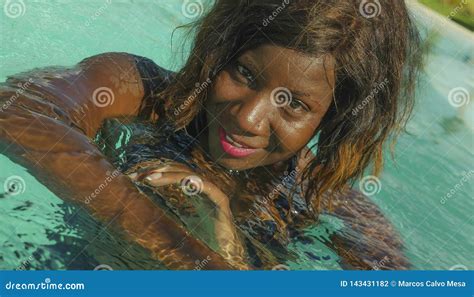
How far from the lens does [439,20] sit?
38.9 ft

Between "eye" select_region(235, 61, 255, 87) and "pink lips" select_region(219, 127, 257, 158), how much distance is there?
268mm

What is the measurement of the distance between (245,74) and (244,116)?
214mm

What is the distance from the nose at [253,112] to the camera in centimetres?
305

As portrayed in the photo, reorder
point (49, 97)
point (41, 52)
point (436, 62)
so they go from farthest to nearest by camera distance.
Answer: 1. point (436, 62)
2. point (41, 52)
3. point (49, 97)

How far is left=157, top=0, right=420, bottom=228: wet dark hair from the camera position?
10.1 feet

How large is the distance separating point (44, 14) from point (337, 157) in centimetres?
369

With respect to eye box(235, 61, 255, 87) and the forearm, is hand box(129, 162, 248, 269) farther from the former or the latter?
eye box(235, 61, 255, 87)

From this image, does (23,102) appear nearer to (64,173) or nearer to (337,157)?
(64,173)

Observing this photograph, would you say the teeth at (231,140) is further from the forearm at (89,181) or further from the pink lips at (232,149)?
the forearm at (89,181)

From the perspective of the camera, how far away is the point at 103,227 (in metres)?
2.63

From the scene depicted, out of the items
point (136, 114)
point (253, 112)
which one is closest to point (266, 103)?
point (253, 112)

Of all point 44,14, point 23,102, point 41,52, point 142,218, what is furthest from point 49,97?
point 44,14

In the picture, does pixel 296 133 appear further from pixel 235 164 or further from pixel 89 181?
pixel 89 181

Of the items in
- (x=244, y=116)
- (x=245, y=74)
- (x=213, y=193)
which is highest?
(x=245, y=74)
